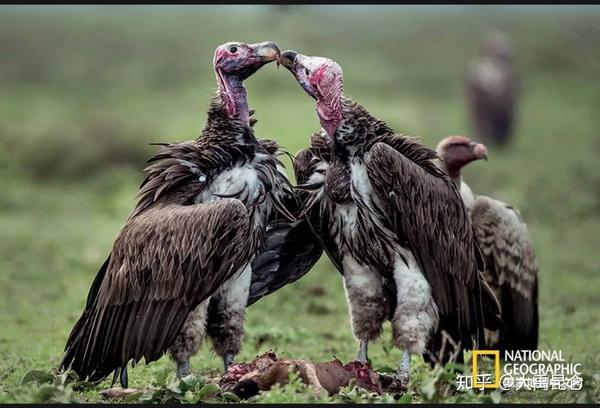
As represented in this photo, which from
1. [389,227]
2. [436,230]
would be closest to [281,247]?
[389,227]

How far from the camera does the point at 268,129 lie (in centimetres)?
2038

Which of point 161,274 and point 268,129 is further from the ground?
point 268,129

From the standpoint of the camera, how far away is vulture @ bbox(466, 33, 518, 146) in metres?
23.5

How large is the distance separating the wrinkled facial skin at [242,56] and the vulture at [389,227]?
5.2 inches

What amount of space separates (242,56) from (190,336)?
6.40ft

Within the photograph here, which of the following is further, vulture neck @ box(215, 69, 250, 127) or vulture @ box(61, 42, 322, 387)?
vulture neck @ box(215, 69, 250, 127)

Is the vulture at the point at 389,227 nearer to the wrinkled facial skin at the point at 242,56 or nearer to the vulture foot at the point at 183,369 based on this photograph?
the wrinkled facial skin at the point at 242,56

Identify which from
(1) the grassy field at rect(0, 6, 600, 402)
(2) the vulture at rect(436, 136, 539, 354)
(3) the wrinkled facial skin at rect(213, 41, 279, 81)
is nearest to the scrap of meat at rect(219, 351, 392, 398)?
(1) the grassy field at rect(0, 6, 600, 402)

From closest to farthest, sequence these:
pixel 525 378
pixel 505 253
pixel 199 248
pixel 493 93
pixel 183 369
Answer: pixel 199 248 < pixel 183 369 < pixel 525 378 < pixel 505 253 < pixel 493 93

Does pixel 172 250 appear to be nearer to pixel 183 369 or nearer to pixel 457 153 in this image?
pixel 183 369

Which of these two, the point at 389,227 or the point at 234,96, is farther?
the point at 234,96

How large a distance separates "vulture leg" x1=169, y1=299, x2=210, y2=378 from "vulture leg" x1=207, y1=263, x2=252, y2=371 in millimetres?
158

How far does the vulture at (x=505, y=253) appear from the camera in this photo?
9.86 m

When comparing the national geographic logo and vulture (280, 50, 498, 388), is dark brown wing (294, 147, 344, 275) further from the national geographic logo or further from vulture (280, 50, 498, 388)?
the national geographic logo
